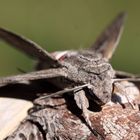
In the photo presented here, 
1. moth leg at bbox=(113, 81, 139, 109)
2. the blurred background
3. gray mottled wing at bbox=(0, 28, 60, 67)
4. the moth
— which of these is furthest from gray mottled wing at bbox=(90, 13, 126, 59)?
the blurred background

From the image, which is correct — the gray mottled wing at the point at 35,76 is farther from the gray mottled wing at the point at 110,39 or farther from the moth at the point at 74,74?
the gray mottled wing at the point at 110,39

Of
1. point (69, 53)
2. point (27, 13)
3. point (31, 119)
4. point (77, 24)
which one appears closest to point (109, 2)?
point (77, 24)

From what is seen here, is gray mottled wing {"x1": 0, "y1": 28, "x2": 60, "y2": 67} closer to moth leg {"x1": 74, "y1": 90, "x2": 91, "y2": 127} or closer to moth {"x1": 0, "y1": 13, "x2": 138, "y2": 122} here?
moth {"x1": 0, "y1": 13, "x2": 138, "y2": 122}

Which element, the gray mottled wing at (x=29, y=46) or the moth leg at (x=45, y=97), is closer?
Result: the moth leg at (x=45, y=97)

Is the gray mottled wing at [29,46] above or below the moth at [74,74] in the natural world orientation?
above

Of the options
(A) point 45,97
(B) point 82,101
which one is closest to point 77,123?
(B) point 82,101

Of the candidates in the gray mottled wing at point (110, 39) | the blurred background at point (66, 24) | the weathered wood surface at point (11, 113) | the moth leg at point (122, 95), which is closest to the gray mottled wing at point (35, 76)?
the weathered wood surface at point (11, 113)
